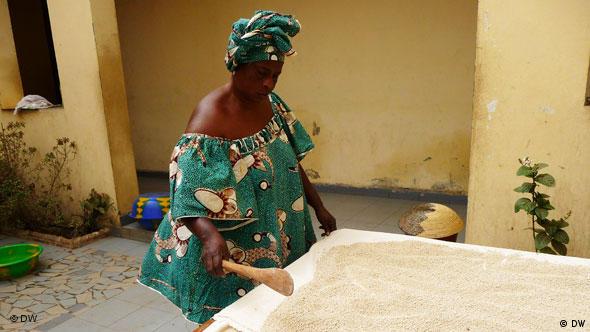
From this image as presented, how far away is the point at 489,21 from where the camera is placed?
88.4 inches

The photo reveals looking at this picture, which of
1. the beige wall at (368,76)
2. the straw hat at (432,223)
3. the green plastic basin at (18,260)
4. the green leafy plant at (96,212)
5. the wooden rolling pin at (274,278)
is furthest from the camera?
the beige wall at (368,76)

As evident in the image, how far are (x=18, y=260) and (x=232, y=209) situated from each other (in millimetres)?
3186

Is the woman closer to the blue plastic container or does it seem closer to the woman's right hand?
the woman's right hand

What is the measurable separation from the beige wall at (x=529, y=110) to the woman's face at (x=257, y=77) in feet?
4.92

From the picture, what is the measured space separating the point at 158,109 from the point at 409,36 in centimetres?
390

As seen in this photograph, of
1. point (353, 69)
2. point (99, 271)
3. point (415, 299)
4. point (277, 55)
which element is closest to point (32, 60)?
point (99, 271)

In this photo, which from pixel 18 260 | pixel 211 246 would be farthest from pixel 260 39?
pixel 18 260

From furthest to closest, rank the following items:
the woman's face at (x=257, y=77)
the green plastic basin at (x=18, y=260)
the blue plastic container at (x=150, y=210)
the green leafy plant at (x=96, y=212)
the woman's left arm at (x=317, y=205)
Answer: the green leafy plant at (x=96, y=212) → the blue plastic container at (x=150, y=210) → the green plastic basin at (x=18, y=260) → the woman's left arm at (x=317, y=205) → the woman's face at (x=257, y=77)

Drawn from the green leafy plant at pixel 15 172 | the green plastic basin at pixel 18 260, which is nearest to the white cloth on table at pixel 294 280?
the green plastic basin at pixel 18 260

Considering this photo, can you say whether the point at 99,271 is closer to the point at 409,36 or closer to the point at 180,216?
the point at 180,216

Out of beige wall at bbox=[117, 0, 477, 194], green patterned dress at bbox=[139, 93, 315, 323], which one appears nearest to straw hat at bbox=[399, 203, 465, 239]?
green patterned dress at bbox=[139, 93, 315, 323]

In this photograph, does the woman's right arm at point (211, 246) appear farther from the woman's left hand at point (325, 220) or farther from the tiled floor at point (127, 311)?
the tiled floor at point (127, 311)

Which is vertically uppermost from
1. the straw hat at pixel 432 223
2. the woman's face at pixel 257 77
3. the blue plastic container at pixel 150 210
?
the woman's face at pixel 257 77

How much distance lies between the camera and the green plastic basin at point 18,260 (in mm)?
3432
